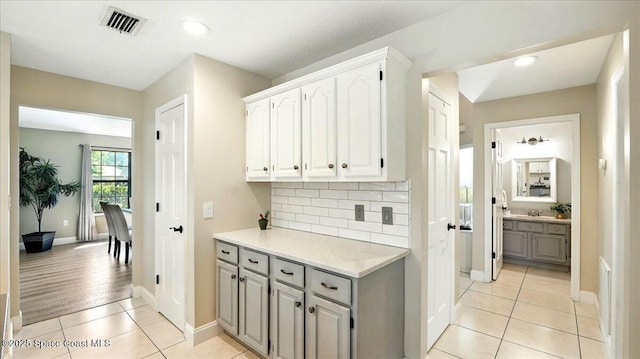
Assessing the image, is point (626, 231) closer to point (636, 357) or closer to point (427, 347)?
point (636, 357)

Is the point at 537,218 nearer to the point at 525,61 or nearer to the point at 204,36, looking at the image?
the point at 525,61

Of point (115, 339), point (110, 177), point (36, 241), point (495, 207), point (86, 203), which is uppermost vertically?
point (110, 177)

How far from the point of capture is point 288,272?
2.00m

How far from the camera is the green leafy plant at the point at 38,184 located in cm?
575

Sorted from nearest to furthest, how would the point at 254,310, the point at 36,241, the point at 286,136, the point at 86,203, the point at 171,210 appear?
the point at 254,310 → the point at 286,136 → the point at 171,210 → the point at 36,241 → the point at 86,203

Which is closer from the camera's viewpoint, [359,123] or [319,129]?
[359,123]

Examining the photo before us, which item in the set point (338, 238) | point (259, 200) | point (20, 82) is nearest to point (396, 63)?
point (338, 238)

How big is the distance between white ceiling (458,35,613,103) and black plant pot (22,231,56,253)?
25.3 feet

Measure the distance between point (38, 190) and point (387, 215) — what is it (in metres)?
7.18

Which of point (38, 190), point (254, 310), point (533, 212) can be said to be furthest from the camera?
point (38, 190)

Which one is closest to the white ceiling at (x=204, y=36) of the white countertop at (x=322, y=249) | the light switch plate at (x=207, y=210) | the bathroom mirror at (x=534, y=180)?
the light switch plate at (x=207, y=210)

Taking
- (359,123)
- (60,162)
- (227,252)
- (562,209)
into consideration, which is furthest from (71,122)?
(562,209)

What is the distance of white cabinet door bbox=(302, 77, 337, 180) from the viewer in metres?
2.21

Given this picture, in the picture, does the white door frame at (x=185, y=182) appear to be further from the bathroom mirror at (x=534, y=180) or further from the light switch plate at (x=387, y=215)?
the bathroom mirror at (x=534, y=180)
